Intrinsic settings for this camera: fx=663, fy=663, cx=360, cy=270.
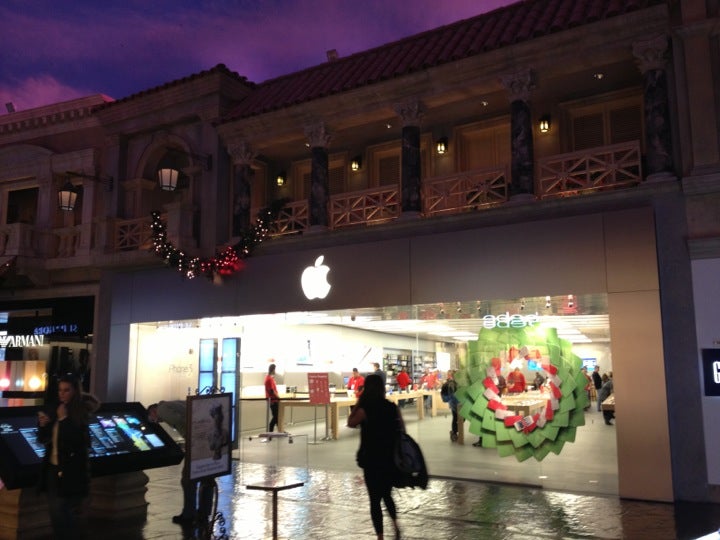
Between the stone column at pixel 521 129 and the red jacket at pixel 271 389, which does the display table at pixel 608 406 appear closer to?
the stone column at pixel 521 129

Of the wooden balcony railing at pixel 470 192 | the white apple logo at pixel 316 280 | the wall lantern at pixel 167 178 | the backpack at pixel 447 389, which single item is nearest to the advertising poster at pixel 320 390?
the white apple logo at pixel 316 280

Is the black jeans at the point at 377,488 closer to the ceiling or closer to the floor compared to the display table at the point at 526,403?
closer to the floor

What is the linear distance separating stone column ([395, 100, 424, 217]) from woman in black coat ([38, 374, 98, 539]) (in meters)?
7.47

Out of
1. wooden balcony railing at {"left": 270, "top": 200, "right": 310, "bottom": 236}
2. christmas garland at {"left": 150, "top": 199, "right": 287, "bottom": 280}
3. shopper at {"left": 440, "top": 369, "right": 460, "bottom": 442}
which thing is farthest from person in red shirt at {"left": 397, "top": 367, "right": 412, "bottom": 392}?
christmas garland at {"left": 150, "top": 199, "right": 287, "bottom": 280}

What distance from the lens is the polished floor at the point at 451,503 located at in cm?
781

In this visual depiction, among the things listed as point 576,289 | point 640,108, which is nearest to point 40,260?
point 576,289

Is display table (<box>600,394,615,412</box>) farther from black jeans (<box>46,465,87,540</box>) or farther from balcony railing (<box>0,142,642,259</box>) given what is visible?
black jeans (<box>46,465,87,540</box>)

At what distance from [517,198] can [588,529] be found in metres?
5.39

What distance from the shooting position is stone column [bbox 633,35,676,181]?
10.2 m

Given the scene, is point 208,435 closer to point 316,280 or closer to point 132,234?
point 316,280

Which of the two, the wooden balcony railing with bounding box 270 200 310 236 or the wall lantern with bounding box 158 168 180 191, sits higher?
the wall lantern with bounding box 158 168 180 191

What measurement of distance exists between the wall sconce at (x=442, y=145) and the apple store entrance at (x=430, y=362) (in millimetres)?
3688

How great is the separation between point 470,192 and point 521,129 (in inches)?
57.9

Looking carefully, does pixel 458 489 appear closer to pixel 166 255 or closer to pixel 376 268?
pixel 376 268
